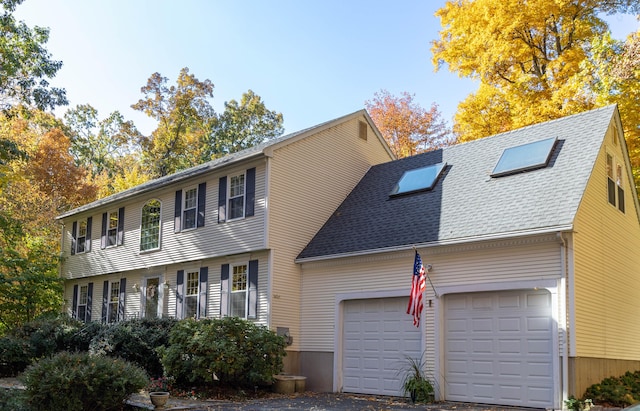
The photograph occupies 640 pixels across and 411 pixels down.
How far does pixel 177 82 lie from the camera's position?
3788 centimetres

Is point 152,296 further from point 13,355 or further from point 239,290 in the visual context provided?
point 239,290

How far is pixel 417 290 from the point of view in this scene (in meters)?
12.5

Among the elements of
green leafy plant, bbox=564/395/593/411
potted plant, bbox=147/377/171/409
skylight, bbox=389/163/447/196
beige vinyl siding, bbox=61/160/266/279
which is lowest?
potted plant, bbox=147/377/171/409

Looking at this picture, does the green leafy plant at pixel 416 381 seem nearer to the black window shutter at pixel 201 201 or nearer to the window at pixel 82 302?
the black window shutter at pixel 201 201

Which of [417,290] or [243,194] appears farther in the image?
[243,194]

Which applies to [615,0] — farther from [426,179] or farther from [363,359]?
[363,359]

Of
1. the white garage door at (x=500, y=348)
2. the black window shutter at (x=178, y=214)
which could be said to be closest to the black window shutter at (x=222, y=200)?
the black window shutter at (x=178, y=214)

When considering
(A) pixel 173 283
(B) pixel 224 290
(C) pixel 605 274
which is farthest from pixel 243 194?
(C) pixel 605 274

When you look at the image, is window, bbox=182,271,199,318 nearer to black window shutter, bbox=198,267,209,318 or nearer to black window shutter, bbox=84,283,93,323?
black window shutter, bbox=198,267,209,318

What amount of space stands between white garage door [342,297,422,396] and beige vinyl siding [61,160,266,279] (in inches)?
122

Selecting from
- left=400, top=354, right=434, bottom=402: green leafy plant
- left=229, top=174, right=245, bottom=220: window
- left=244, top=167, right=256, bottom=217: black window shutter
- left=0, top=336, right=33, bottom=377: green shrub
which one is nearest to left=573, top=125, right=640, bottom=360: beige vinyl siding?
left=400, top=354, right=434, bottom=402: green leafy plant

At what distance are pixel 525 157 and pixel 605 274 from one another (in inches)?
122

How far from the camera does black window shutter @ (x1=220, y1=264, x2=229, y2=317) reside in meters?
16.6

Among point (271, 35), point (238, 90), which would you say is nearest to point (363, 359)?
point (271, 35)
